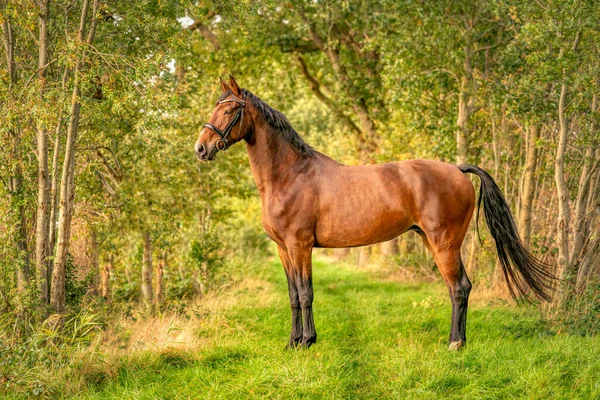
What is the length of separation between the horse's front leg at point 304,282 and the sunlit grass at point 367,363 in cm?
22

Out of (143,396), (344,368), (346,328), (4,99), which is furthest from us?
(346,328)

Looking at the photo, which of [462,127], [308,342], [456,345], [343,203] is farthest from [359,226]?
[462,127]

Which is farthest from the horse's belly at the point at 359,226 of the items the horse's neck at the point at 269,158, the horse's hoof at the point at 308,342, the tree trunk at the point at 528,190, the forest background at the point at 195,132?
the tree trunk at the point at 528,190

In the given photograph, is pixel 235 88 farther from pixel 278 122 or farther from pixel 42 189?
pixel 42 189

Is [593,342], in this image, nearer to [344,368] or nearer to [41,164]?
[344,368]

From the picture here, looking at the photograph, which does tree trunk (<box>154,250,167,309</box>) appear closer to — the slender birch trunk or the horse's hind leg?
the slender birch trunk

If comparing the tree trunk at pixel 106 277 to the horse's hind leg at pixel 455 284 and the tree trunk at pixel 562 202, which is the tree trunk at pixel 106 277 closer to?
the horse's hind leg at pixel 455 284

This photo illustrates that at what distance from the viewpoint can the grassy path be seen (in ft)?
16.3

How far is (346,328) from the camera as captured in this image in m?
7.58

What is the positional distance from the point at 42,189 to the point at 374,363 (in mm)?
4241

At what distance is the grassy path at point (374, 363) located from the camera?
497 cm

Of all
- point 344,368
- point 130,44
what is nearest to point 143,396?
point 344,368

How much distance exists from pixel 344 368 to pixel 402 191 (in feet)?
6.69

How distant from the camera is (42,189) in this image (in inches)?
256
